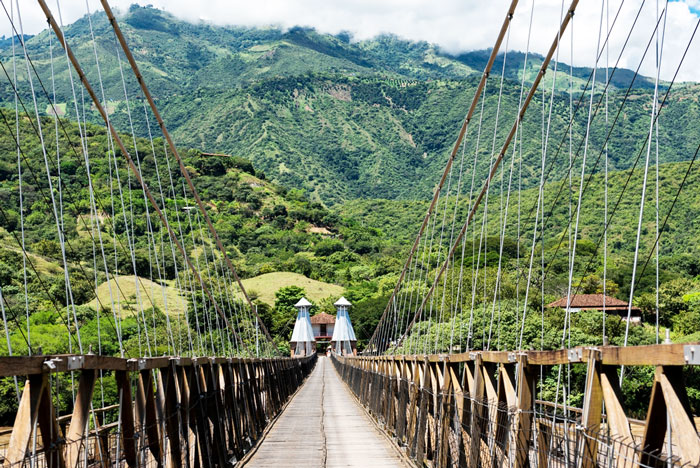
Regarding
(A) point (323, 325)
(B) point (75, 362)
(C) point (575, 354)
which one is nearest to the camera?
(B) point (75, 362)

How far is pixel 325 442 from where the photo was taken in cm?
1355

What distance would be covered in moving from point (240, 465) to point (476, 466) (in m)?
4.65

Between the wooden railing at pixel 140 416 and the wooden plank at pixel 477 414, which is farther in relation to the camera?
the wooden plank at pixel 477 414

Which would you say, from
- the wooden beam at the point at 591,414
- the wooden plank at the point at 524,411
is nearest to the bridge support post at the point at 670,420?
the wooden beam at the point at 591,414

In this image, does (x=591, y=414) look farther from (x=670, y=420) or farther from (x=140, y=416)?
(x=140, y=416)

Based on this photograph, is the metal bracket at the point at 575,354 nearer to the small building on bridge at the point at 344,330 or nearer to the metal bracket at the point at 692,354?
the metal bracket at the point at 692,354

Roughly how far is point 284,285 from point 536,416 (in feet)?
311

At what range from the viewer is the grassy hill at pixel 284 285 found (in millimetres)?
97938

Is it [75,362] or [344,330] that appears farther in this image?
[344,330]

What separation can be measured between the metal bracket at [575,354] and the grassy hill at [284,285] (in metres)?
92.0

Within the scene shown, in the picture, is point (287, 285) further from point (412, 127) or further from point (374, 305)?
point (412, 127)

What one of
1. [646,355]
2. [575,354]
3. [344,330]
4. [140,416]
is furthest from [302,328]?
[646,355]

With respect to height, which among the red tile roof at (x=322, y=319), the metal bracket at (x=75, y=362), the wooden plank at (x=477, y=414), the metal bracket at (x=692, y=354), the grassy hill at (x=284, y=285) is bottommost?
the wooden plank at (x=477, y=414)

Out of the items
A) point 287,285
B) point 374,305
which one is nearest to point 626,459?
point 374,305
